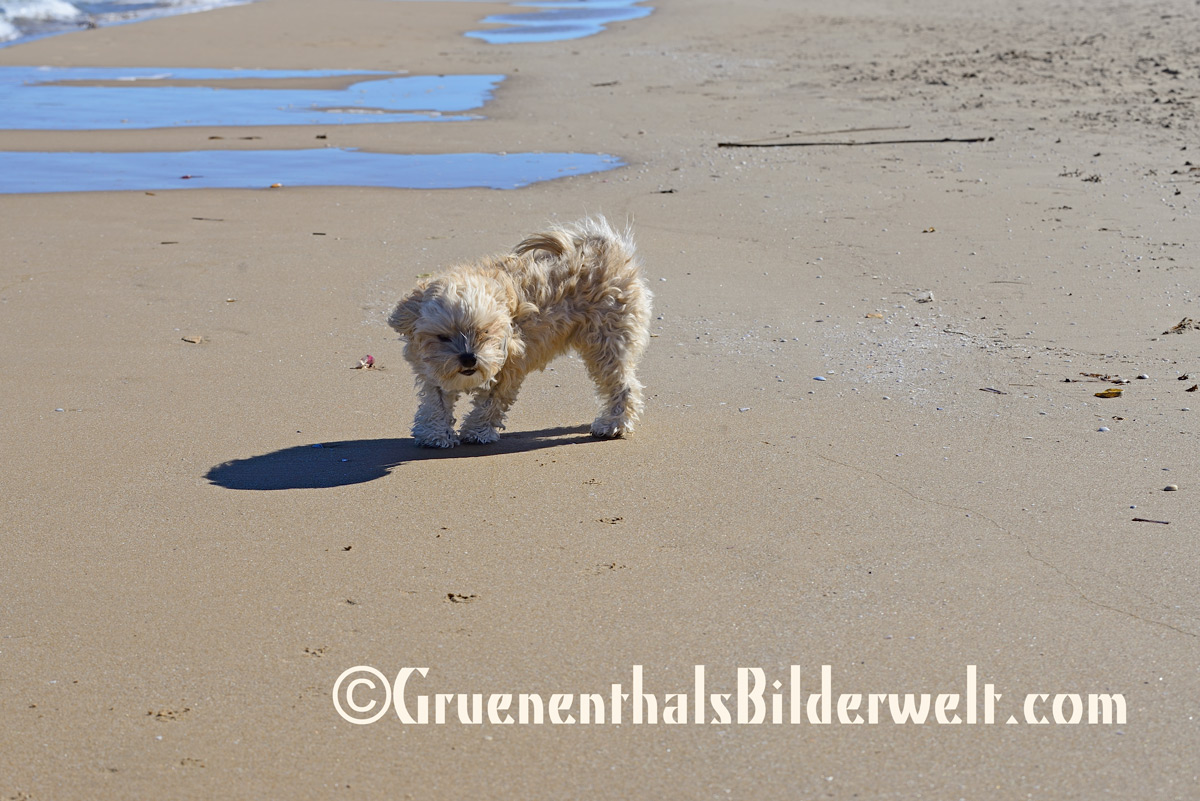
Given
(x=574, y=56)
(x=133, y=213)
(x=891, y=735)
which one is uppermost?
(x=574, y=56)

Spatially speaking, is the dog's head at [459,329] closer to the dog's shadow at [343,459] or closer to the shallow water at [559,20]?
the dog's shadow at [343,459]

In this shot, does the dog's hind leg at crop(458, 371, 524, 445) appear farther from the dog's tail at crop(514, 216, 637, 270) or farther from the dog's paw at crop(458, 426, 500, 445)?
the dog's tail at crop(514, 216, 637, 270)

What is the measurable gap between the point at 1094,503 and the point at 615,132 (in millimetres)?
10566

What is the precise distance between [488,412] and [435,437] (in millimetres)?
314

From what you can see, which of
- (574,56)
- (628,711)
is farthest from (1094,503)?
(574,56)

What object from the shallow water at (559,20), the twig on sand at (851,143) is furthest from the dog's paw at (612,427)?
the shallow water at (559,20)

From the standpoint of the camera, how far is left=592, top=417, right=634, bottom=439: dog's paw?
609cm

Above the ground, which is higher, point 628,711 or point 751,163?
point 751,163

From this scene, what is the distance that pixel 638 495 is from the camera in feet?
Answer: 17.6

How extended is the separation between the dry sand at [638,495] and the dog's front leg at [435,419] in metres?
0.12

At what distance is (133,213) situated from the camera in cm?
1055

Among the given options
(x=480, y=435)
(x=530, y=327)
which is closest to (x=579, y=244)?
(x=530, y=327)

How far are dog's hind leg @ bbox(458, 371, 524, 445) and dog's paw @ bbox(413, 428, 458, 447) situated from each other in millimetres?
126

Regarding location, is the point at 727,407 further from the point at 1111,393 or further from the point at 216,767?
the point at 216,767
